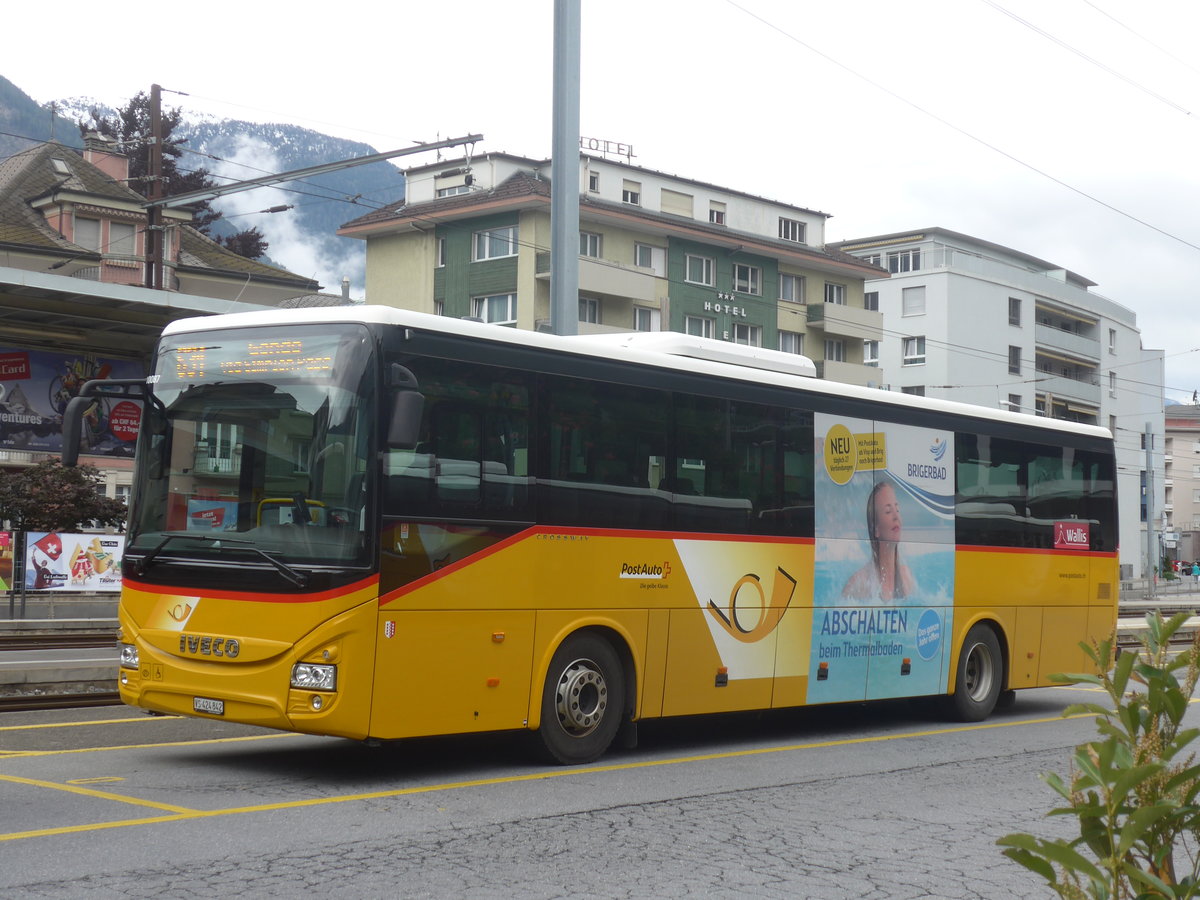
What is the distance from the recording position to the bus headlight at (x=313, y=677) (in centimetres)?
914

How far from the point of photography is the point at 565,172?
54.0 feet

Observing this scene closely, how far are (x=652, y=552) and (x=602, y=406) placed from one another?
47.1 inches

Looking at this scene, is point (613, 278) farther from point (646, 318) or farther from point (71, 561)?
point (71, 561)

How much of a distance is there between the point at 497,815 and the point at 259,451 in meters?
2.93

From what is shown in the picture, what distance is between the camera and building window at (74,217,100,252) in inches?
2111

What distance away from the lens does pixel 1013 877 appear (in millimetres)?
7223

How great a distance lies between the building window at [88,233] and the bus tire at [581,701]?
1851 inches

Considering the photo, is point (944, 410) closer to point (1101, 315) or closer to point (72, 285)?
point (72, 285)

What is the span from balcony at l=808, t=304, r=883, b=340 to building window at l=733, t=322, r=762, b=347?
3175mm

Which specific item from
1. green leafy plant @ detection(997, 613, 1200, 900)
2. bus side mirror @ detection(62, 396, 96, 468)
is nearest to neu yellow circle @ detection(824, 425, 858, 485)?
bus side mirror @ detection(62, 396, 96, 468)

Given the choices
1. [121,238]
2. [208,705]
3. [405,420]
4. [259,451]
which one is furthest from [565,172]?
[121,238]

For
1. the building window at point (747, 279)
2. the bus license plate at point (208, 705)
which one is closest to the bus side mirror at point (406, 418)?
the bus license plate at point (208, 705)

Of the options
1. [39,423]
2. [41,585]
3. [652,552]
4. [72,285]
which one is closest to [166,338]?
[652,552]

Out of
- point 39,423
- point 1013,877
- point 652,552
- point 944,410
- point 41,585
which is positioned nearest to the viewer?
point 1013,877
